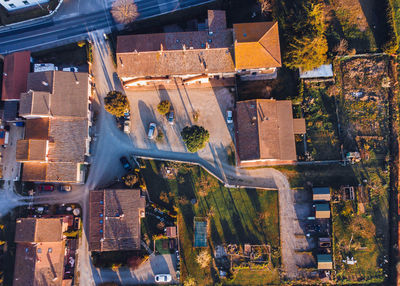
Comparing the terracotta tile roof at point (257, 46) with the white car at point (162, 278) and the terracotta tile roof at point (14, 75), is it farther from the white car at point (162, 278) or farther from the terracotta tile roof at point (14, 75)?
the white car at point (162, 278)

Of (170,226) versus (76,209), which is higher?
(76,209)

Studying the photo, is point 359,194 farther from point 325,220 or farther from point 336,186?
point 325,220

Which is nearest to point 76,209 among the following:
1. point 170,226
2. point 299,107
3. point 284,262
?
point 170,226

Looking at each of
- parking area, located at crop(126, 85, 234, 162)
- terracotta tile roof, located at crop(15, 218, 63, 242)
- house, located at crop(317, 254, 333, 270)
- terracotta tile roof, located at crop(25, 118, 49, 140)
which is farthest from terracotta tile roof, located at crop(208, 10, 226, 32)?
house, located at crop(317, 254, 333, 270)

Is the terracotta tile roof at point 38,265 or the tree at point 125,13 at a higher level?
the tree at point 125,13

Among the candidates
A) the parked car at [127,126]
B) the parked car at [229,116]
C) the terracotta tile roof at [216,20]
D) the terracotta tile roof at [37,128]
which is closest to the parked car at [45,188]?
the terracotta tile roof at [37,128]

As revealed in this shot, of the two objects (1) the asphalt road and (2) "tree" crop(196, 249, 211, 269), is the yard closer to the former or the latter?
(2) "tree" crop(196, 249, 211, 269)
